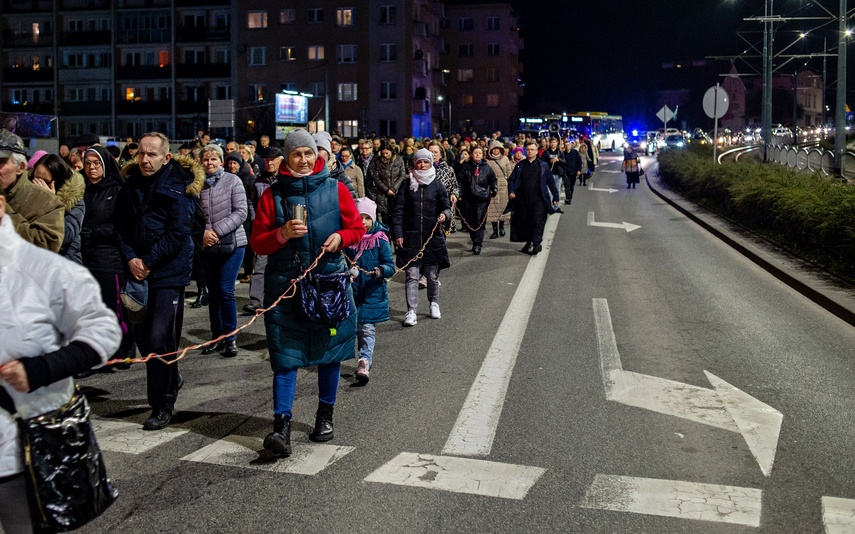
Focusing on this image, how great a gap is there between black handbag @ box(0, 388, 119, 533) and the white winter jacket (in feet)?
0.13

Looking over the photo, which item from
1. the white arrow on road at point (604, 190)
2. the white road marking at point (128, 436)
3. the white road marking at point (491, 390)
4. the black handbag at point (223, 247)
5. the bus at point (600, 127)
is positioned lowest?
the white road marking at point (128, 436)

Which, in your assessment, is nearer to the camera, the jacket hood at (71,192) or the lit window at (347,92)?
the jacket hood at (71,192)

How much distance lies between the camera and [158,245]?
675cm

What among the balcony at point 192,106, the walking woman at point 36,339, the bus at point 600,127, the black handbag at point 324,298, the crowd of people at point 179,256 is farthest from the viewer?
the bus at point 600,127

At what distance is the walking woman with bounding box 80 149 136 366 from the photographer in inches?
307

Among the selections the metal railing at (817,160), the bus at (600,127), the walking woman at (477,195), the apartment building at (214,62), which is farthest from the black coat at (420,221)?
the bus at (600,127)

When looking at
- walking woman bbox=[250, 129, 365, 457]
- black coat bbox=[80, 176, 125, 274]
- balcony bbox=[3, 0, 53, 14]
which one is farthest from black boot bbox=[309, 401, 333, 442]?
balcony bbox=[3, 0, 53, 14]

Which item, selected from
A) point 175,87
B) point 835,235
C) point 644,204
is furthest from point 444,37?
point 835,235

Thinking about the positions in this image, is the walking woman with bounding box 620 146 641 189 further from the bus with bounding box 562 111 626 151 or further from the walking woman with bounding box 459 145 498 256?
the bus with bounding box 562 111 626 151

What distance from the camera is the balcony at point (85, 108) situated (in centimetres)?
7475

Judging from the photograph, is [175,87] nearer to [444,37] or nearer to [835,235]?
[444,37]

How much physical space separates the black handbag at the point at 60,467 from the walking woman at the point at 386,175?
12.9 m

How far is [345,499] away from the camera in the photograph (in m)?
5.11

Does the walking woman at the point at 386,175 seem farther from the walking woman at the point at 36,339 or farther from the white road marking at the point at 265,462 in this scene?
the walking woman at the point at 36,339
